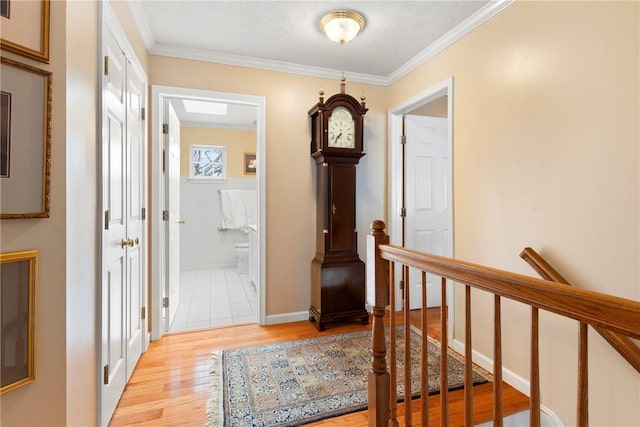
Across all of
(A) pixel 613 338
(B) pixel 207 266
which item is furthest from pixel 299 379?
(B) pixel 207 266

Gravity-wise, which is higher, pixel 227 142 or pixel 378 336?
pixel 227 142

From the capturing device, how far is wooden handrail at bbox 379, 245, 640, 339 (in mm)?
577

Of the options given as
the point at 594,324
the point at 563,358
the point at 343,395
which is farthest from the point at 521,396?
the point at 594,324

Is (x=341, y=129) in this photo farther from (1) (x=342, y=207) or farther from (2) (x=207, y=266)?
(2) (x=207, y=266)

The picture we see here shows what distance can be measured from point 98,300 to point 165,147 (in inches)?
60.8

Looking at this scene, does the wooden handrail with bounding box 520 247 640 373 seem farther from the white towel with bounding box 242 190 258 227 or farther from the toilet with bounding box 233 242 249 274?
the white towel with bounding box 242 190 258 227

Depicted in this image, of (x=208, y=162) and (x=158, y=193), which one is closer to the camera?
(x=158, y=193)

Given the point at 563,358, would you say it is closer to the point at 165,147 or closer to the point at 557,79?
the point at 557,79

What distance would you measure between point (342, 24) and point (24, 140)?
74.3 inches

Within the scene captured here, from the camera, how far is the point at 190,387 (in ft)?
6.08

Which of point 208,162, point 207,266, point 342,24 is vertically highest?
point 342,24

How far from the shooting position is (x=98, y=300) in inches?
54.1

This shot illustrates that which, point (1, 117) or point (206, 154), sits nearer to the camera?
point (1, 117)

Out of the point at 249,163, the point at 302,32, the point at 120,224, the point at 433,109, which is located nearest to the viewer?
the point at 120,224
